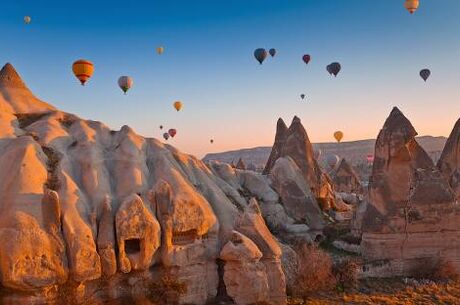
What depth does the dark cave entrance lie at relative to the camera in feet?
54.6

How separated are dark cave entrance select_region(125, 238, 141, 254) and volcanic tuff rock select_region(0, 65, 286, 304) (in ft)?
0.11

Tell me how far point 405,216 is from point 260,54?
17.7m

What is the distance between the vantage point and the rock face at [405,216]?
22750mm

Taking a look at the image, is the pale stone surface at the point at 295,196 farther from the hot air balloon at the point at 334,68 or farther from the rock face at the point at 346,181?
the rock face at the point at 346,181

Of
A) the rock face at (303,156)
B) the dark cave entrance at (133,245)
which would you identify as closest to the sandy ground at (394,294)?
the dark cave entrance at (133,245)

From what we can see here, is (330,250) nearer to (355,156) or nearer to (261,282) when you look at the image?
(261,282)

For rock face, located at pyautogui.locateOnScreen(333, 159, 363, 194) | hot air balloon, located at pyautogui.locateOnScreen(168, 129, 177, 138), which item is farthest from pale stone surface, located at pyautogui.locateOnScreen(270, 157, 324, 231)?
rock face, located at pyautogui.locateOnScreen(333, 159, 363, 194)

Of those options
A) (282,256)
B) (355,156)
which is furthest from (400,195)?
(355,156)

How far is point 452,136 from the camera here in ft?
120

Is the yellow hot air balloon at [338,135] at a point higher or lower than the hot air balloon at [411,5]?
lower

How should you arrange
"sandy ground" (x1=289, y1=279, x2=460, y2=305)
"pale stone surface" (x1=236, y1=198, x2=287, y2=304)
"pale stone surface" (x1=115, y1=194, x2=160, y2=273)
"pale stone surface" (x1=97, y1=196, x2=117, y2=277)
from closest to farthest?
"pale stone surface" (x1=97, y1=196, x2=117, y2=277), "pale stone surface" (x1=115, y1=194, x2=160, y2=273), "pale stone surface" (x1=236, y1=198, x2=287, y2=304), "sandy ground" (x1=289, y1=279, x2=460, y2=305)

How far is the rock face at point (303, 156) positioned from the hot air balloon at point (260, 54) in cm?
523

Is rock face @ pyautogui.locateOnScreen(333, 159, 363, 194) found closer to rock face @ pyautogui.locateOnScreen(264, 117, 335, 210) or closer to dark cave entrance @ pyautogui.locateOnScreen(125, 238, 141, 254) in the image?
rock face @ pyautogui.locateOnScreen(264, 117, 335, 210)

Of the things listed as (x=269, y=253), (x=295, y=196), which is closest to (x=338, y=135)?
(x=295, y=196)
